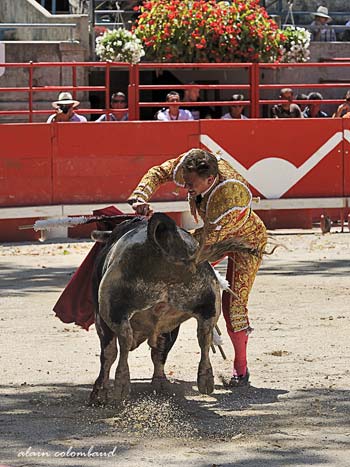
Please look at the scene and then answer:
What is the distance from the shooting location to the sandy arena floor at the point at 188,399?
17.4 feet

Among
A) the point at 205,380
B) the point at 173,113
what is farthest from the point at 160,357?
the point at 173,113

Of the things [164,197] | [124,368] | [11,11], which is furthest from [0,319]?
[11,11]

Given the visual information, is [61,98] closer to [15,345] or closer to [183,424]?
[15,345]

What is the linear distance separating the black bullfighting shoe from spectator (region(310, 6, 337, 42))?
12518 mm

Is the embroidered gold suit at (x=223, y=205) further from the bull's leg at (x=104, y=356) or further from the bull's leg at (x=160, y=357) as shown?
the bull's leg at (x=104, y=356)

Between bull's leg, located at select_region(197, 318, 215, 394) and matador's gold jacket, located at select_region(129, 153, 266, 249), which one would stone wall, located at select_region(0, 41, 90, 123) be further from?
bull's leg, located at select_region(197, 318, 215, 394)

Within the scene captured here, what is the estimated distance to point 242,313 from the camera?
674cm

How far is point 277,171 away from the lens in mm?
14500

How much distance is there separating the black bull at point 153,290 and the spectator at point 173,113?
807 centimetres

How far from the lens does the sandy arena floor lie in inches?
208

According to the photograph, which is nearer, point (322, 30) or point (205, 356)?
point (205, 356)

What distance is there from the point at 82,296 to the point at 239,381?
0.95 m

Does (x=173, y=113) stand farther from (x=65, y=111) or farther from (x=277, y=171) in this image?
(x=277, y=171)

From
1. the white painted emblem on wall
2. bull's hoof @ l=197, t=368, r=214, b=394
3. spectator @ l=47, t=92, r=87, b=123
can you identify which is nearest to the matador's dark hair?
bull's hoof @ l=197, t=368, r=214, b=394
